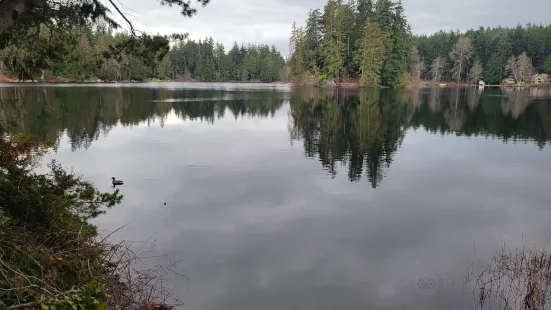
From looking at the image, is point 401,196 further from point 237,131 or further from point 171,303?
point 237,131

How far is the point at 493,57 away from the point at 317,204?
12296 cm

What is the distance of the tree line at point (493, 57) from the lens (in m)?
117

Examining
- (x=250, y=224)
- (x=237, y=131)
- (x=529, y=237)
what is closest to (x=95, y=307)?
(x=250, y=224)

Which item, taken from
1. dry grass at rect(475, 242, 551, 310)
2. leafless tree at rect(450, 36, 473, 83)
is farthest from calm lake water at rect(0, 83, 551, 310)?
leafless tree at rect(450, 36, 473, 83)

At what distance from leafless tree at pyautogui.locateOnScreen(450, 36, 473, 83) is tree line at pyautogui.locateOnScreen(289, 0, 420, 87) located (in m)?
30.1

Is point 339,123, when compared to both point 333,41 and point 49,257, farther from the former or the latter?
point 333,41

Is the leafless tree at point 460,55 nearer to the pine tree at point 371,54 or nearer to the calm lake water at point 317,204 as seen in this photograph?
the pine tree at point 371,54

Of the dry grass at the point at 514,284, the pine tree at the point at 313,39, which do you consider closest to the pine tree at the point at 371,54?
the pine tree at the point at 313,39

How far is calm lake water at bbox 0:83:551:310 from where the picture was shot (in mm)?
8688

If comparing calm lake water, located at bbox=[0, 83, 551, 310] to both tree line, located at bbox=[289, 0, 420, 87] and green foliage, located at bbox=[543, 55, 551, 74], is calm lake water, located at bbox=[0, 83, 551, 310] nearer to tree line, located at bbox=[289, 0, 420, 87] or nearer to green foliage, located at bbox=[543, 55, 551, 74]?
tree line, located at bbox=[289, 0, 420, 87]

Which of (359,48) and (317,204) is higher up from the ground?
(359,48)

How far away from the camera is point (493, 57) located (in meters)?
118

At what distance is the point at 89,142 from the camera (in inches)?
936

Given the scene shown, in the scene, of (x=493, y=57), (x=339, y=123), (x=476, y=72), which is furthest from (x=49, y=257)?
(x=493, y=57)
